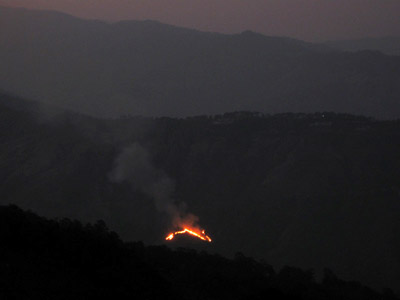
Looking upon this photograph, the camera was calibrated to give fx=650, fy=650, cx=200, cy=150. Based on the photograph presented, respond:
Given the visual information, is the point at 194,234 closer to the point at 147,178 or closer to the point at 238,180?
the point at 238,180

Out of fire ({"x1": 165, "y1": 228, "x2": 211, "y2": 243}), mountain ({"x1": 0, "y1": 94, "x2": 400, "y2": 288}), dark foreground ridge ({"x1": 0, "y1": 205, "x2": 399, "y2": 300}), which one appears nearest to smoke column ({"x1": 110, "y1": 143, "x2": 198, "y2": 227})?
mountain ({"x1": 0, "y1": 94, "x2": 400, "y2": 288})

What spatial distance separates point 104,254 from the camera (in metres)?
25.8

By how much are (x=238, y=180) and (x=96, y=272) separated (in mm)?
58071

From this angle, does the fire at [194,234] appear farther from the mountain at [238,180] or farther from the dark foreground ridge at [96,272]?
the dark foreground ridge at [96,272]

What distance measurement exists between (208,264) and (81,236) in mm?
10561

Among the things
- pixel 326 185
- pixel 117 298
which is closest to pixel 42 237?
pixel 117 298

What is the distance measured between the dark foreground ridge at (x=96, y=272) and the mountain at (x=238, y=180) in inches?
1131

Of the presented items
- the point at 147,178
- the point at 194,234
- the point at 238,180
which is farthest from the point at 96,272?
the point at 147,178

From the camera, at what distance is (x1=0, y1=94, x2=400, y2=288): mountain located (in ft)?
216

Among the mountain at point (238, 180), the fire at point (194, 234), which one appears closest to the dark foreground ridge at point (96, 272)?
the mountain at point (238, 180)

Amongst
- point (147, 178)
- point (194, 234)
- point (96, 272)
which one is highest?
point (147, 178)

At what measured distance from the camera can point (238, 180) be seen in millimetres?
81375

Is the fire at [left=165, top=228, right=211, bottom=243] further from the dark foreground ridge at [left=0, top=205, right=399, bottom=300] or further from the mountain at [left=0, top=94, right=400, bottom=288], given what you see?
the dark foreground ridge at [left=0, top=205, right=399, bottom=300]

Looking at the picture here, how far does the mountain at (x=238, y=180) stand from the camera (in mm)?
→ 65750
